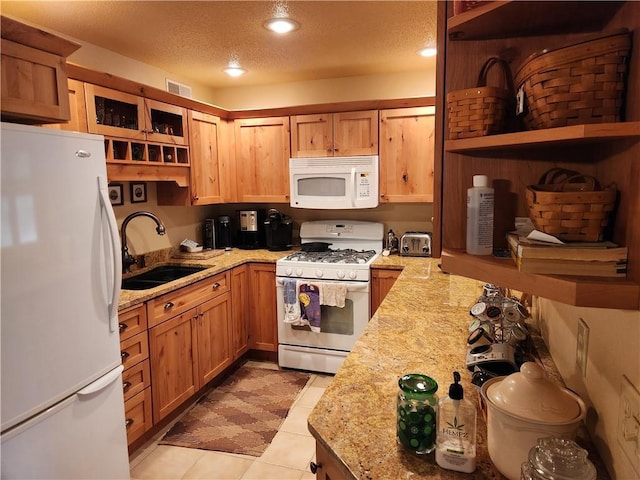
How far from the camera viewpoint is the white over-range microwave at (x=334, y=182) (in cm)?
336

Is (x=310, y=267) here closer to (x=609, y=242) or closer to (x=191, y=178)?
(x=191, y=178)

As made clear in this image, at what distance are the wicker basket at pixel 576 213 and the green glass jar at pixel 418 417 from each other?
461 mm

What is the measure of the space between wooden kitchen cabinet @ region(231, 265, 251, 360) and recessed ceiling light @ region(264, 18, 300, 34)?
5.86 ft

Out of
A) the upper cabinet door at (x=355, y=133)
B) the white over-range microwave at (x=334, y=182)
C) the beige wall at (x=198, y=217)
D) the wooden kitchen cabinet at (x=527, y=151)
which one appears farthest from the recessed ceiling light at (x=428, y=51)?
the wooden kitchen cabinet at (x=527, y=151)

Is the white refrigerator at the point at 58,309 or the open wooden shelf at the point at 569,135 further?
the white refrigerator at the point at 58,309

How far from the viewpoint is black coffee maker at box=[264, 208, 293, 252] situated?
371 centimetres

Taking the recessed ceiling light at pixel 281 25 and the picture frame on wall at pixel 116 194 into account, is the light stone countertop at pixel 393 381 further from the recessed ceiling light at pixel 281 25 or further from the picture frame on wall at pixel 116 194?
the picture frame on wall at pixel 116 194

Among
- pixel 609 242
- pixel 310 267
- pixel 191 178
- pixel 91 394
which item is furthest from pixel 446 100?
pixel 191 178

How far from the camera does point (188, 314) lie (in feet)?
9.10

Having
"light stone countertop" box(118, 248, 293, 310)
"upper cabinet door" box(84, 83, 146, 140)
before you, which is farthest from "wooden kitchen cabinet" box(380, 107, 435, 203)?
"upper cabinet door" box(84, 83, 146, 140)

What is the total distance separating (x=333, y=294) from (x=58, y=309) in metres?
1.89

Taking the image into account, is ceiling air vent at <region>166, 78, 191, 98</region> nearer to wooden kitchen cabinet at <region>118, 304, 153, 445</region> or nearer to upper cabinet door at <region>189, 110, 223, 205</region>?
upper cabinet door at <region>189, 110, 223, 205</region>

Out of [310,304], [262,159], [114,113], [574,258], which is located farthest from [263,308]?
[574,258]

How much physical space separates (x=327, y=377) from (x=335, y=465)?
7.75ft
